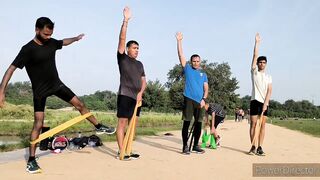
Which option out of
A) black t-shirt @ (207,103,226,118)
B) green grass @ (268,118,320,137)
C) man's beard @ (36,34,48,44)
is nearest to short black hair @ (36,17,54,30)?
man's beard @ (36,34,48,44)

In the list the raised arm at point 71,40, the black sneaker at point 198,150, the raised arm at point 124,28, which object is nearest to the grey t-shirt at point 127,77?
the raised arm at point 124,28

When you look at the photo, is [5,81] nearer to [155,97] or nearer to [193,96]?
[193,96]

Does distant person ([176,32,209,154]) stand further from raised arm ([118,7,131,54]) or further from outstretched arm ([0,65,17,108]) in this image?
outstretched arm ([0,65,17,108])

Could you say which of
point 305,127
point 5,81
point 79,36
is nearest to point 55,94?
point 5,81

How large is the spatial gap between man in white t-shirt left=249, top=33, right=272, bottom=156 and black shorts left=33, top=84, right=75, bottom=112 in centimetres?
413

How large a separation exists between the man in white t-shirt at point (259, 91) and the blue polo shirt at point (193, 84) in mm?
1224

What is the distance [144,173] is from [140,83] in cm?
221

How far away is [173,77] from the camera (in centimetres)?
9669

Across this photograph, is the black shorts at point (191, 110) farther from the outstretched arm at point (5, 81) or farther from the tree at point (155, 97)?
the tree at point (155, 97)

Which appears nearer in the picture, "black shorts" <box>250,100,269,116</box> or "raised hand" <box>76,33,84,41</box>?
"raised hand" <box>76,33,84,41</box>

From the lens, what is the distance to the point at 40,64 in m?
5.39

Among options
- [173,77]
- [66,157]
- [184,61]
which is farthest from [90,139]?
[173,77]

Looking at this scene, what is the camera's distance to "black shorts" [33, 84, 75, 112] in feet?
17.7

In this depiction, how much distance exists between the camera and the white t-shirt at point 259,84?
804cm
